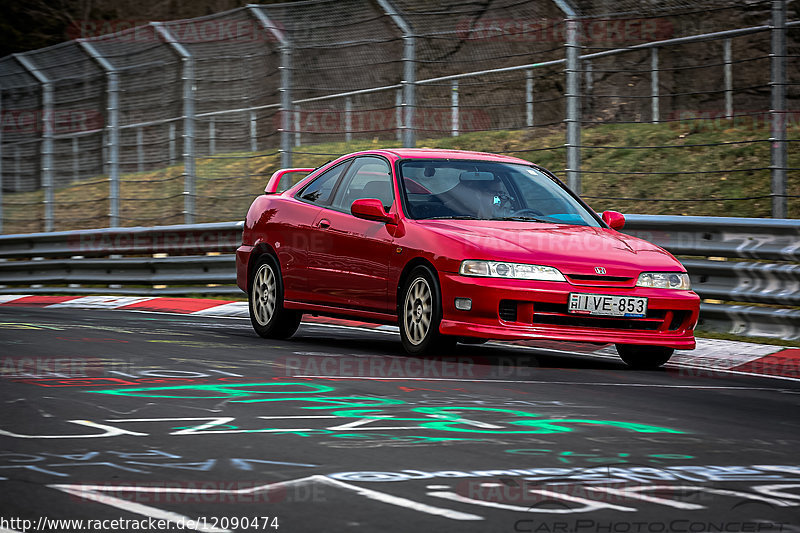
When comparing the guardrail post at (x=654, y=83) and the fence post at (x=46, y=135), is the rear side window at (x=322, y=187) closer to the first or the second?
the guardrail post at (x=654, y=83)

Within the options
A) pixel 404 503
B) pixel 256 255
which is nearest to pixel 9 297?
pixel 256 255

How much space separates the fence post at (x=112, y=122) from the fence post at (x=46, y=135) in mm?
1352

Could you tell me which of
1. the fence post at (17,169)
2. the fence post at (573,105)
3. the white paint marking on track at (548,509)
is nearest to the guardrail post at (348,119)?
the fence post at (573,105)

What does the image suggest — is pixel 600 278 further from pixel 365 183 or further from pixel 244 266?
pixel 244 266

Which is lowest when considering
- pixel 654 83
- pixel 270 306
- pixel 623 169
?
pixel 270 306

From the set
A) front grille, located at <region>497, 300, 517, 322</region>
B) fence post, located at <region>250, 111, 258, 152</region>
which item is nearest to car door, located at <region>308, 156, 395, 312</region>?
front grille, located at <region>497, 300, 517, 322</region>

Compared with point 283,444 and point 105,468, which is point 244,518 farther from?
point 283,444

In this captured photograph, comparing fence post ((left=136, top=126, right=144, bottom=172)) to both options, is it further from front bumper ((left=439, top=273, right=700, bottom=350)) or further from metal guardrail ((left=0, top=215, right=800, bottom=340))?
front bumper ((left=439, top=273, right=700, bottom=350))

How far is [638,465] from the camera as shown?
207 inches

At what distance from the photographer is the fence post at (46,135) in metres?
19.5

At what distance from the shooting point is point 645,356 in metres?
9.55

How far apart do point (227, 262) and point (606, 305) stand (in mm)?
7709

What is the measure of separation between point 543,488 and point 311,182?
6.73 metres

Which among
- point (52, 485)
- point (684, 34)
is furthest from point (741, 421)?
point (684, 34)
